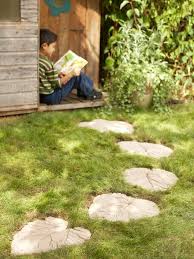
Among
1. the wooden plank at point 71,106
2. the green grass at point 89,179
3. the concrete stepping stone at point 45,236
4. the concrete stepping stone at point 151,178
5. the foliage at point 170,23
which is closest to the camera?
the concrete stepping stone at point 45,236

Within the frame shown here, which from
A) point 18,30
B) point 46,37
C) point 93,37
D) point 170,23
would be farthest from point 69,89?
point 170,23

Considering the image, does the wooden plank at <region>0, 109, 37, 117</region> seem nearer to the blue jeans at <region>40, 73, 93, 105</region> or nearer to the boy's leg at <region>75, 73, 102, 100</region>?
the blue jeans at <region>40, 73, 93, 105</region>

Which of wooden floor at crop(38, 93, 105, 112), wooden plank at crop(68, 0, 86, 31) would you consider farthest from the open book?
wooden plank at crop(68, 0, 86, 31)

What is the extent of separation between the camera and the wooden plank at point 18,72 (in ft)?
23.1

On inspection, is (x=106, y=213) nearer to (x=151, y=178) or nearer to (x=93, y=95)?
(x=151, y=178)

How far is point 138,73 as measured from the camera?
25.1 feet

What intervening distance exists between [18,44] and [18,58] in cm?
18

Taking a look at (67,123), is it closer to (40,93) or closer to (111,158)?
(40,93)

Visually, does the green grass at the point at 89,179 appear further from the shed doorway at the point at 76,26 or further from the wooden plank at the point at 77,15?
the wooden plank at the point at 77,15

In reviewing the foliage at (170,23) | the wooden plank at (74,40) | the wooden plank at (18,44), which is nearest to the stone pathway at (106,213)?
the wooden plank at (18,44)

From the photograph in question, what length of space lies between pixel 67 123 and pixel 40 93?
0.75 meters

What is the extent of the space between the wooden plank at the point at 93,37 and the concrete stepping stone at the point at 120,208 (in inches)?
182

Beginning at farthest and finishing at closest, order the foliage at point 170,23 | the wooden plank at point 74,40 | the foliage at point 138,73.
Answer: the wooden plank at point 74,40 < the foliage at point 170,23 < the foliage at point 138,73

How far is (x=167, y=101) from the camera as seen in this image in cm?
829
